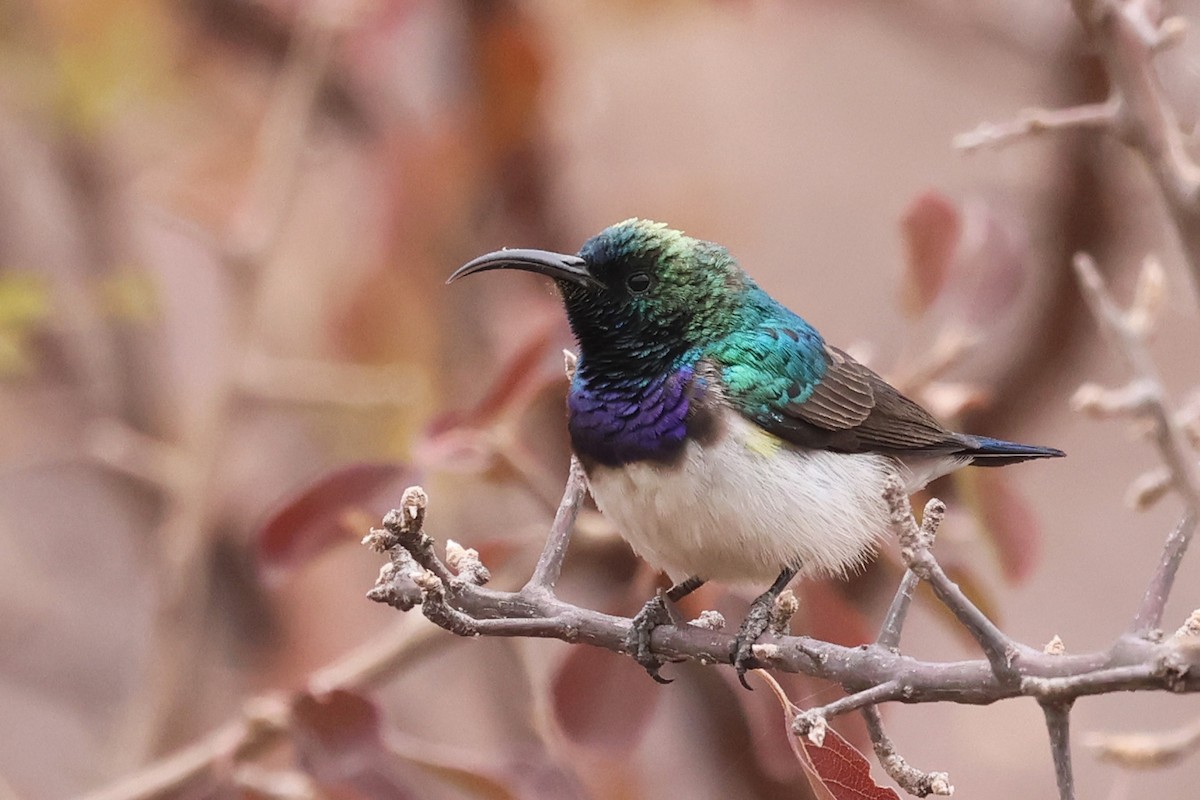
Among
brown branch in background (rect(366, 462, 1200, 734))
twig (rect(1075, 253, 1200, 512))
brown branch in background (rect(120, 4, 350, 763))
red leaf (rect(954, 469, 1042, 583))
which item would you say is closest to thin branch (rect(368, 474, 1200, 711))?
brown branch in background (rect(366, 462, 1200, 734))

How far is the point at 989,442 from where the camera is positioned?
218 cm

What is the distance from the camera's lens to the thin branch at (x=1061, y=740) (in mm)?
1118

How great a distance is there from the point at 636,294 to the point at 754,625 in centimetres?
57

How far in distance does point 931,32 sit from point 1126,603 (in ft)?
7.05

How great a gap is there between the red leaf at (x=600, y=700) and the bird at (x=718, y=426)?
8cm

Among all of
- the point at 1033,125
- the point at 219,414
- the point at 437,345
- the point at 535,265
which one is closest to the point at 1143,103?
the point at 1033,125

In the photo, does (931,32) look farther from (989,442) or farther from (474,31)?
(989,442)

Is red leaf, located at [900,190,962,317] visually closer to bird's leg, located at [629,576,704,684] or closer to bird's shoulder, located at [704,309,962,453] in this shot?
bird's shoulder, located at [704,309,962,453]

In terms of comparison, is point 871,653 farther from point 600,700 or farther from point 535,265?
point 535,265

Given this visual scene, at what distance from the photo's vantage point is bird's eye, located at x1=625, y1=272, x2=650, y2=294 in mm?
2033

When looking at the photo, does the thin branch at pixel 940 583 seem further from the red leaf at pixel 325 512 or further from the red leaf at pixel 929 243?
the red leaf at pixel 929 243

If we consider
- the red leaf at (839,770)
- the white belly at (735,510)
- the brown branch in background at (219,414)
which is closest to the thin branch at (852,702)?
the red leaf at (839,770)

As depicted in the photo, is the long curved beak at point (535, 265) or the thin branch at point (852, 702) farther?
the long curved beak at point (535, 265)

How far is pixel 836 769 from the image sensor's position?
1367 mm
